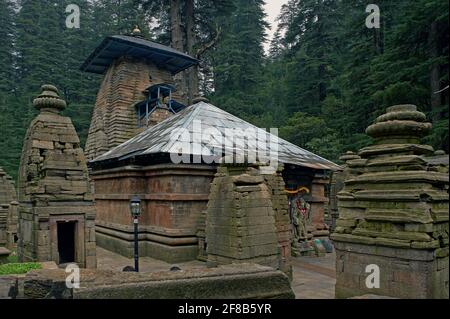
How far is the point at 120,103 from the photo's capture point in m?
26.1

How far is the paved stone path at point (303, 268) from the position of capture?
31.7 feet

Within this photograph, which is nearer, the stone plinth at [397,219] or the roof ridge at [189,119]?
the stone plinth at [397,219]

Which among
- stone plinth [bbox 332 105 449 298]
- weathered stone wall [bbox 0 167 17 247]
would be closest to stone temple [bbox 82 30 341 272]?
stone plinth [bbox 332 105 449 298]

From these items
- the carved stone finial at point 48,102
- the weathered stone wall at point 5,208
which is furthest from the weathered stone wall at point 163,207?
the weathered stone wall at point 5,208

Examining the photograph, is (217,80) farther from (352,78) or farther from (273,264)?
(273,264)

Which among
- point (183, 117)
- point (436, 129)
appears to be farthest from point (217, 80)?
point (436, 129)

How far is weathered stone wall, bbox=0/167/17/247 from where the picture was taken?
60.5 ft

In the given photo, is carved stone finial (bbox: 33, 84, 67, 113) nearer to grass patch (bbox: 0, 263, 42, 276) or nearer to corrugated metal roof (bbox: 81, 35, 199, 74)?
grass patch (bbox: 0, 263, 42, 276)

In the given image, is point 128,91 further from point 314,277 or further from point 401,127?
point 401,127

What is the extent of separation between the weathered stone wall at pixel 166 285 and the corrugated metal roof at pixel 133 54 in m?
23.0

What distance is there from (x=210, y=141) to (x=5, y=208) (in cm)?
1257

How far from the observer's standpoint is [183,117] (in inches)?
704

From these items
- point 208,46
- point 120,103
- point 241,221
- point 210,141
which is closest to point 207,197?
point 210,141

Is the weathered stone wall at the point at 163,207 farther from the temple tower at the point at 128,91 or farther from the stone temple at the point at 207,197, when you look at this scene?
the temple tower at the point at 128,91
